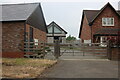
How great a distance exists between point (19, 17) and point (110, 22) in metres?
16.2

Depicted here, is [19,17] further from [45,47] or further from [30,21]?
[45,47]

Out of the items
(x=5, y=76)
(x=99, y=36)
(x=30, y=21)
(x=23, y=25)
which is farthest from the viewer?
(x=99, y=36)

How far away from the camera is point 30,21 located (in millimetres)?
18828

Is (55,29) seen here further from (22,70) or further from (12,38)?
(22,70)

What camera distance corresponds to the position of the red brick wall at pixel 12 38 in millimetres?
16781

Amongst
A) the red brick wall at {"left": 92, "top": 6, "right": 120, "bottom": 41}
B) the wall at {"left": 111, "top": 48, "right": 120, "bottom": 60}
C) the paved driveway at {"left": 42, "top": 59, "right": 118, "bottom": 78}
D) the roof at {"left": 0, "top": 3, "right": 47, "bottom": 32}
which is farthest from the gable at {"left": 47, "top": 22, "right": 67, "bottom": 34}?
the paved driveway at {"left": 42, "top": 59, "right": 118, "bottom": 78}

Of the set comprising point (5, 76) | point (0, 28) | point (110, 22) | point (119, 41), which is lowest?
point (5, 76)

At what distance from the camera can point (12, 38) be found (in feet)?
55.7

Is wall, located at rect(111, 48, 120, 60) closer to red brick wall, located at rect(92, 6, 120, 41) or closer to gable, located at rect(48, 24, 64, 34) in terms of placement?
red brick wall, located at rect(92, 6, 120, 41)

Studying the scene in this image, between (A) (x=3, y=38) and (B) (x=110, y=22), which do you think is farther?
(B) (x=110, y=22)

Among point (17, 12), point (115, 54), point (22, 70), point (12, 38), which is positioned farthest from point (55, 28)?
point (22, 70)

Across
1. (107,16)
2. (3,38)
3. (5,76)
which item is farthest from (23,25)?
(107,16)

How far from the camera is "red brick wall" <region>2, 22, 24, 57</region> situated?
55.1 feet

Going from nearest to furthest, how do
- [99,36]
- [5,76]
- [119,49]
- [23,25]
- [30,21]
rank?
[5,76]
[119,49]
[23,25]
[30,21]
[99,36]
